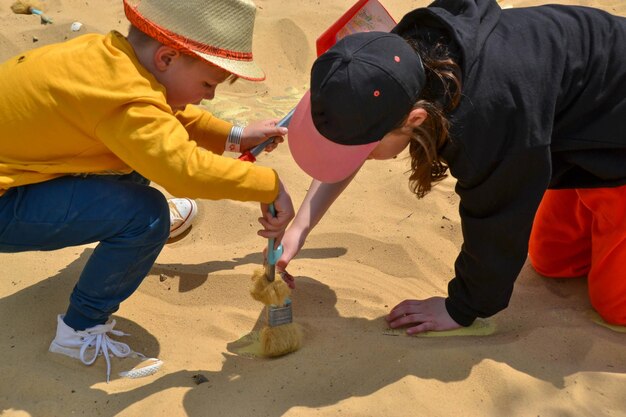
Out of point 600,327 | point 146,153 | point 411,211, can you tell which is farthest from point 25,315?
point 600,327

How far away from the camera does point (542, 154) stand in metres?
1.69

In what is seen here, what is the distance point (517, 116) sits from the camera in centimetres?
165

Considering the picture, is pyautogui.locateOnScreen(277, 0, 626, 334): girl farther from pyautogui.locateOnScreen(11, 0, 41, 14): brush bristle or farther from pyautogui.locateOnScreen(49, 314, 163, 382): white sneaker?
pyautogui.locateOnScreen(11, 0, 41, 14): brush bristle

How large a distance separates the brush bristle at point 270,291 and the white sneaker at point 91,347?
320 millimetres

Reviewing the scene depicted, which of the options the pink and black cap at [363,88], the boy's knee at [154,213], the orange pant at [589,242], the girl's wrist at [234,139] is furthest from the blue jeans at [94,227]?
the orange pant at [589,242]

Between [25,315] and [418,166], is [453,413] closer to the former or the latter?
[418,166]

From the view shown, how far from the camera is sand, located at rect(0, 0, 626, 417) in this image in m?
1.75

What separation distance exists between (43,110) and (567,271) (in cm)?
165

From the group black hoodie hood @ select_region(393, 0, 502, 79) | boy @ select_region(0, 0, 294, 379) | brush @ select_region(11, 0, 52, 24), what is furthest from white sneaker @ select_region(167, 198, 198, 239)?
brush @ select_region(11, 0, 52, 24)

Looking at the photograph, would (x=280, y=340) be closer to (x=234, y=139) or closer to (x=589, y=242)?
(x=234, y=139)

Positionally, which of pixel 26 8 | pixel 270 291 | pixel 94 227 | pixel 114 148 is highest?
pixel 114 148

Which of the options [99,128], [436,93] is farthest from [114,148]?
[436,93]

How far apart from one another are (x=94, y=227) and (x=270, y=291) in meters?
0.48

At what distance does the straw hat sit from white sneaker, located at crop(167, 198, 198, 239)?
86 cm
